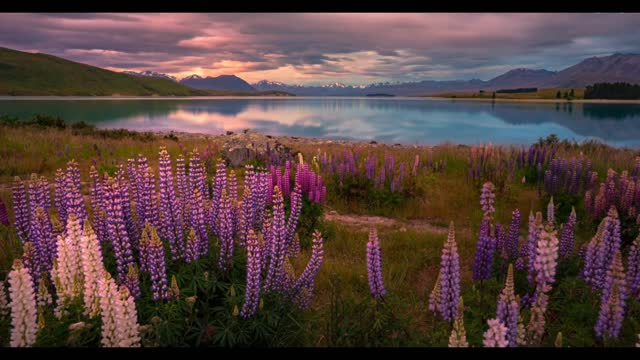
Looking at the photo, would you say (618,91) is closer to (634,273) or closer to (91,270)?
(634,273)

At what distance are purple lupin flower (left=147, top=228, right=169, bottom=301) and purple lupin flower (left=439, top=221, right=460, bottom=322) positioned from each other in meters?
2.75

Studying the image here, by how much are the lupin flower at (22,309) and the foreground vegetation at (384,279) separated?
0.64 feet

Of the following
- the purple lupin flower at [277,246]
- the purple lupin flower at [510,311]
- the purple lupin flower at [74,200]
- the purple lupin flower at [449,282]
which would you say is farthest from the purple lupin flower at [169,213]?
the purple lupin flower at [510,311]

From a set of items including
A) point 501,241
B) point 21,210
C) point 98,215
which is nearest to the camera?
point 98,215

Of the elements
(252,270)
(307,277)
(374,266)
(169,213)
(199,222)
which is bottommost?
(307,277)

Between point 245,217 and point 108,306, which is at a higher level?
point 245,217

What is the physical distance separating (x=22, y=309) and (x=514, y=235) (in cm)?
617

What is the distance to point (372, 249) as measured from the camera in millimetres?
4348

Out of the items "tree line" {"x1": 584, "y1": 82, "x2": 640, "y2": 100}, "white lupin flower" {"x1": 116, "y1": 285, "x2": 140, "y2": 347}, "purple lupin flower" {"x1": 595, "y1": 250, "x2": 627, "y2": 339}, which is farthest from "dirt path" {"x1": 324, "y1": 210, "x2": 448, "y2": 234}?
"tree line" {"x1": 584, "y1": 82, "x2": 640, "y2": 100}

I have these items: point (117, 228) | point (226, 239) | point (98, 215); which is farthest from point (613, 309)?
point (98, 215)

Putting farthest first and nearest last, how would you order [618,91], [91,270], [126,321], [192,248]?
1. [618,91]
2. [192,248]
3. [91,270]
4. [126,321]

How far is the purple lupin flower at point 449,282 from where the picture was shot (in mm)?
4086

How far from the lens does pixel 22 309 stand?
3.39 m

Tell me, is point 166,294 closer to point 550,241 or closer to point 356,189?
point 550,241
